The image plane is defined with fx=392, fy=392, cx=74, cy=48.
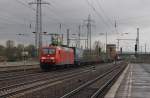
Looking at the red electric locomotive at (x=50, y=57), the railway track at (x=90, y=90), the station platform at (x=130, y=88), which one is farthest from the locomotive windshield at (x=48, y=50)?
the railway track at (x=90, y=90)

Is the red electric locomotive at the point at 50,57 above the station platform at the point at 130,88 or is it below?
above

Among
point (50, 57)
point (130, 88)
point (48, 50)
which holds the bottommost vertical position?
point (130, 88)

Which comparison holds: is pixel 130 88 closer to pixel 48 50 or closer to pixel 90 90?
pixel 90 90

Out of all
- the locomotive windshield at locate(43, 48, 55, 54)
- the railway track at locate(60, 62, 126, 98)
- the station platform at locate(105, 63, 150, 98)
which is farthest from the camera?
the locomotive windshield at locate(43, 48, 55, 54)

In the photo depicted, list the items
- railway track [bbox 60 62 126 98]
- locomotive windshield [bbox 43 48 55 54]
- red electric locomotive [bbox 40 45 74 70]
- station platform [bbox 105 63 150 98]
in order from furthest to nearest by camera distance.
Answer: locomotive windshield [bbox 43 48 55 54] → red electric locomotive [bbox 40 45 74 70] → station platform [bbox 105 63 150 98] → railway track [bbox 60 62 126 98]

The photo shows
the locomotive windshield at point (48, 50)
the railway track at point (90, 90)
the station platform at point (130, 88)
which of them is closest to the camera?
the railway track at point (90, 90)


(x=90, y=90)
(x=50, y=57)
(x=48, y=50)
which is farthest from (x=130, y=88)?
(x=48, y=50)

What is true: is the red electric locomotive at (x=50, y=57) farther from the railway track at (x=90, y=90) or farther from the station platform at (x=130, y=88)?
the railway track at (x=90, y=90)

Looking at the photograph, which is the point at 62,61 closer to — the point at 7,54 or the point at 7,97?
the point at 7,97

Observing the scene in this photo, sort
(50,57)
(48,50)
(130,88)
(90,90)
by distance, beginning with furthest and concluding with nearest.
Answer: (48,50), (50,57), (130,88), (90,90)

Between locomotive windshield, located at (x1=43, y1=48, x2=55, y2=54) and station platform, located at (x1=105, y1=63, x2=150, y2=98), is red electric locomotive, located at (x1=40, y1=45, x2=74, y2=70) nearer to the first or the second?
locomotive windshield, located at (x1=43, y1=48, x2=55, y2=54)

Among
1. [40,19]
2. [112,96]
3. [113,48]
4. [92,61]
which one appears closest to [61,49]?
[40,19]

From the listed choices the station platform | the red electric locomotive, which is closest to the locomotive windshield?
the red electric locomotive

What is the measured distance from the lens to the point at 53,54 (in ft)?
158
